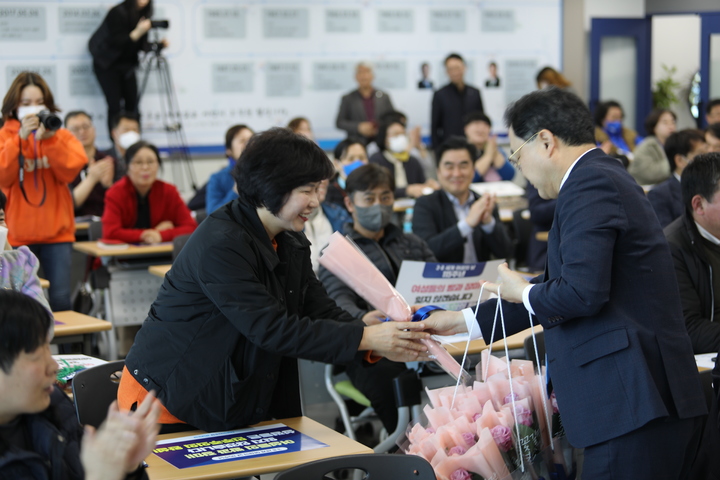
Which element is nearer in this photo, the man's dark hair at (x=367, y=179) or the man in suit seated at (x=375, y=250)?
the man in suit seated at (x=375, y=250)

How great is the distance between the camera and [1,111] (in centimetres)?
466

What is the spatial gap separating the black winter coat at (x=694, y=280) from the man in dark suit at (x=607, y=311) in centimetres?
104

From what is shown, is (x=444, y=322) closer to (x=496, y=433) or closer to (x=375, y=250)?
(x=496, y=433)

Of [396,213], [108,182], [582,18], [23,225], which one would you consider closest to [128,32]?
[108,182]

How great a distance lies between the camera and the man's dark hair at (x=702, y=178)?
2.82 meters

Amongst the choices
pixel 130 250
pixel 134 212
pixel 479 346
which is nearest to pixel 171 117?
pixel 134 212

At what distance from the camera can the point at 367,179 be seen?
369 cm

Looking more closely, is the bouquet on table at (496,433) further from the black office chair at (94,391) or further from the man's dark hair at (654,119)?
the man's dark hair at (654,119)

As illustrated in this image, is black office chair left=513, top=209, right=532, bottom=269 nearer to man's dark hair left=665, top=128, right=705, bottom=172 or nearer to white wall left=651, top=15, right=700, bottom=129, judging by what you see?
man's dark hair left=665, top=128, right=705, bottom=172

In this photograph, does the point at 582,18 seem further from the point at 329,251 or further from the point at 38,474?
the point at 38,474

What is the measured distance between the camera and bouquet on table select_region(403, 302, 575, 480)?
198cm

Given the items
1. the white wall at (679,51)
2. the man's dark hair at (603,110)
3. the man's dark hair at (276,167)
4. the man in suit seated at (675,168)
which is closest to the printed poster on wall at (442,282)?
the man's dark hair at (276,167)

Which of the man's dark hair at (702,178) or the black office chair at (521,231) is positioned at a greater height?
the man's dark hair at (702,178)

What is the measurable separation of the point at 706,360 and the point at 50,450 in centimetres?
210
